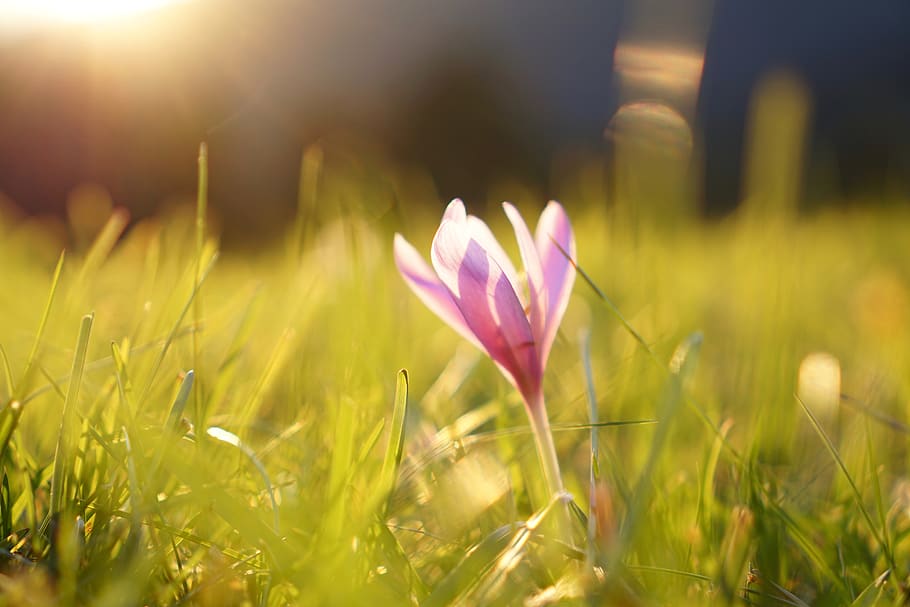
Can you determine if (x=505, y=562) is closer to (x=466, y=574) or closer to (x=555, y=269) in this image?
(x=466, y=574)

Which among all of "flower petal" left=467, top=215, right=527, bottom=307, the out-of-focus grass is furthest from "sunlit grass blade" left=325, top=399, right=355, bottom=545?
"flower petal" left=467, top=215, right=527, bottom=307

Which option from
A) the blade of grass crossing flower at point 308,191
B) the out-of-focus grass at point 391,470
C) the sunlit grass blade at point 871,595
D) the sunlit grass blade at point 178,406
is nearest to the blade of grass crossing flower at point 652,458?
the out-of-focus grass at point 391,470

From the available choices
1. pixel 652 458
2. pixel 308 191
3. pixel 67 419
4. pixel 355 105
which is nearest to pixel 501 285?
pixel 652 458

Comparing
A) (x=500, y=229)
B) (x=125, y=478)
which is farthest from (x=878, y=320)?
(x=500, y=229)

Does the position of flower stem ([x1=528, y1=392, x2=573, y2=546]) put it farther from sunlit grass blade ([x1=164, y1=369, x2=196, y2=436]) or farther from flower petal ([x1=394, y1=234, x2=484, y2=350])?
sunlit grass blade ([x1=164, y1=369, x2=196, y2=436])

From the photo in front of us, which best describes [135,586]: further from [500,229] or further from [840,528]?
[500,229]

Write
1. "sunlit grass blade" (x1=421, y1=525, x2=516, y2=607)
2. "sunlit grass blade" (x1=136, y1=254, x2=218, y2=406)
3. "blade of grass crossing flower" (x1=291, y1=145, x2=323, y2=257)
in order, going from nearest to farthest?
"sunlit grass blade" (x1=421, y1=525, x2=516, y2=607)
"sunlit grass blade" (x1=136, y1=254, x2=218, y2=406)
"blade of grass crossing flower" (x1=291, y1=145, x2=323, y2=257)
